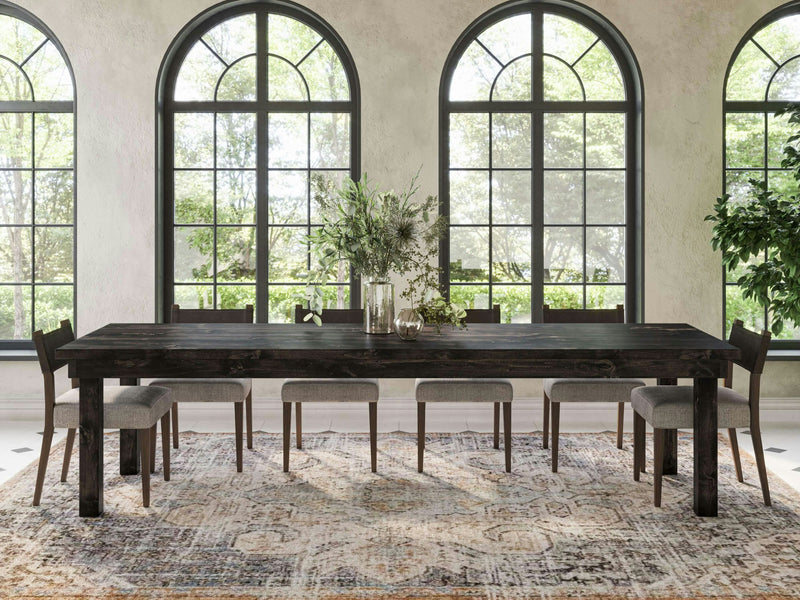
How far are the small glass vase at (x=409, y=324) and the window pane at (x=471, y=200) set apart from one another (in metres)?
2.05

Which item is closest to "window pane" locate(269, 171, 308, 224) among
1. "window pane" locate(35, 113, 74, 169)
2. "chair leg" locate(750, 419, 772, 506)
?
"window pane" locate(35, 113, 74, 169)

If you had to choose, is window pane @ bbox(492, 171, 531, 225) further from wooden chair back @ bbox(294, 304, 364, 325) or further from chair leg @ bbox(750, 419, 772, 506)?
chair leg @ bbox(750, 419, 772, 506)

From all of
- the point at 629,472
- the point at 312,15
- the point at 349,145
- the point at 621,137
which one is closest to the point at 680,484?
the point at 629,472

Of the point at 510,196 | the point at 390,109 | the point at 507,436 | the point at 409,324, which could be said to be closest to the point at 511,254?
the point at 510,196

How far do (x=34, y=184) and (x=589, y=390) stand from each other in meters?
4.17

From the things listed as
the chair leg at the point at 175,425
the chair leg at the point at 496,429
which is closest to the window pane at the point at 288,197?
the chair leg at the point at 175,425

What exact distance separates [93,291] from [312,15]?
2.50 metres

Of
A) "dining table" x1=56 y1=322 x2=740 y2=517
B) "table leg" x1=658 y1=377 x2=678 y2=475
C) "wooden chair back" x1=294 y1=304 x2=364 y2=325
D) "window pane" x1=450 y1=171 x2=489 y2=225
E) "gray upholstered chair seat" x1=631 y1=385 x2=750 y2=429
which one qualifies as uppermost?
"window pane" x1=450 y1=171 x2=489 y2=225

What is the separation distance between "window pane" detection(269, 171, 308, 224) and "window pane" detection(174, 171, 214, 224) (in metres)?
0.45

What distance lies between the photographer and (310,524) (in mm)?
3305

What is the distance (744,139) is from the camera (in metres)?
5.41

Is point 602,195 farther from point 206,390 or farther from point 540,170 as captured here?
point 206,390

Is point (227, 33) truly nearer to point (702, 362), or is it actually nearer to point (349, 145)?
point (349, 145)

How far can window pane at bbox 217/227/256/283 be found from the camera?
5449mm
